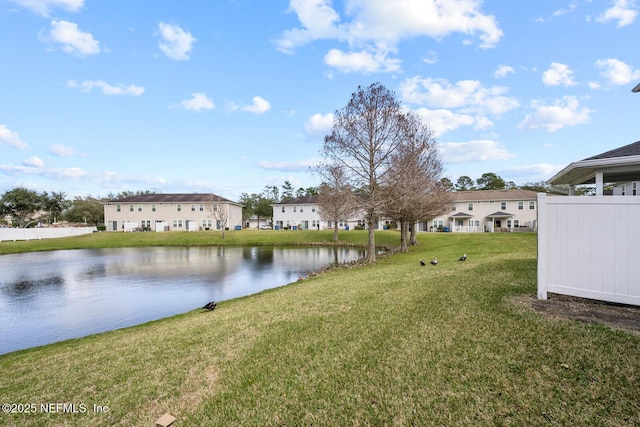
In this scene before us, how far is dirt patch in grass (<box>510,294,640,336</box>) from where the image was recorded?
4363 mm

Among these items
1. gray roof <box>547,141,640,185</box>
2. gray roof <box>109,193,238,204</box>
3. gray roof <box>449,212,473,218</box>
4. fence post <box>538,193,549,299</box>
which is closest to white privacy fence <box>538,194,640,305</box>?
Answer: fence post <box>538,193,549,299</box>

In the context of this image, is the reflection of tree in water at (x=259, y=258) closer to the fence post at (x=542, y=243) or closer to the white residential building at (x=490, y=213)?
the white residential building at (x=490, y=213)

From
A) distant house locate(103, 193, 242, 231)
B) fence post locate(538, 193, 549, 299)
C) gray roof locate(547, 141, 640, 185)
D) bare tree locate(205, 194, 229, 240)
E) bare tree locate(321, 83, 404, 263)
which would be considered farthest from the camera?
distant house locate(103, 193, 242, 231)

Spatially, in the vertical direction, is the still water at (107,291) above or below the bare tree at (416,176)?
below

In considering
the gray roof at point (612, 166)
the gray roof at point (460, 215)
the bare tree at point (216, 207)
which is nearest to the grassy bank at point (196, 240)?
the bare tree at point (216, 207)

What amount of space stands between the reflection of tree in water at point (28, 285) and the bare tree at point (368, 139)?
1550 cm

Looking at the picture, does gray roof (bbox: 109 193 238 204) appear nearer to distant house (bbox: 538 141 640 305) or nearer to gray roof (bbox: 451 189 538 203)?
gray roof (bbox: 451 189 538 203)

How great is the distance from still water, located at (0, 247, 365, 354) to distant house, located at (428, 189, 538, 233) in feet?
95.3

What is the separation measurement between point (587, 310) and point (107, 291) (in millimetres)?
16414

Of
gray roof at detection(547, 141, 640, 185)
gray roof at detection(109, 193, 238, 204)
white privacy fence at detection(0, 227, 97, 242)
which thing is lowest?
white privacy fence at detection(0, 227, 97, 242)

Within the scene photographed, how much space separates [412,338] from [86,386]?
188 inches

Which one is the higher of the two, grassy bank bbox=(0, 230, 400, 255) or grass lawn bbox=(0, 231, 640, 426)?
grass lawn bbox=(0, 231, 640, 426)

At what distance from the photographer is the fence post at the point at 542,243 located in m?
5.39

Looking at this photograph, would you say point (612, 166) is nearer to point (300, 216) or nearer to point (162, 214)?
point (300, 216)
